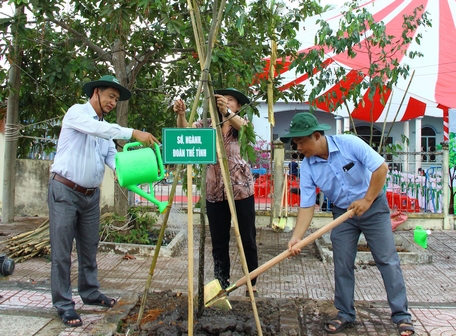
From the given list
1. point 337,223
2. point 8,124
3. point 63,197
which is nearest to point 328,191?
point 337,223

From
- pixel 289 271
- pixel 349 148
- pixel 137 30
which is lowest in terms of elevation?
pixel 289 271

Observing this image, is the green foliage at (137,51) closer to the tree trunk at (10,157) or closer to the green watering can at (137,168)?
the tree trunk at (10,157)

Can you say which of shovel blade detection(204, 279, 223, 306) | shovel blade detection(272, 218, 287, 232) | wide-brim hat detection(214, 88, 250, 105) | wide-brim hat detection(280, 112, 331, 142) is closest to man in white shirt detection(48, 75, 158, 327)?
wide-brim hat detection(214, 88, 250, 105)

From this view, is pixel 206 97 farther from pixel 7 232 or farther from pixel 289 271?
pixel 7 232

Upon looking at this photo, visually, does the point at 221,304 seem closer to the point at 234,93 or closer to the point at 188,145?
the point at 188,145

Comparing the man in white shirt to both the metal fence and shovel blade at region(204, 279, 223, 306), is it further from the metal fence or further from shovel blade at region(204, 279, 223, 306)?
the metal fence

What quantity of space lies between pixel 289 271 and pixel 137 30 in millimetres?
3722

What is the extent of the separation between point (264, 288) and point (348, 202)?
1832 mm

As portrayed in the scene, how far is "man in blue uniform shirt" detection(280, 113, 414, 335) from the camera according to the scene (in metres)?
3.49

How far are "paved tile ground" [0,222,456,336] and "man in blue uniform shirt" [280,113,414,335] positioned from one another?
30cm

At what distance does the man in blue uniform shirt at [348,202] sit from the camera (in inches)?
137

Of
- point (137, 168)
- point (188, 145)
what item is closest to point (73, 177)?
point (137, 168)

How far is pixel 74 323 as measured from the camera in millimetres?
3676

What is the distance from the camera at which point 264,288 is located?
5.14m
